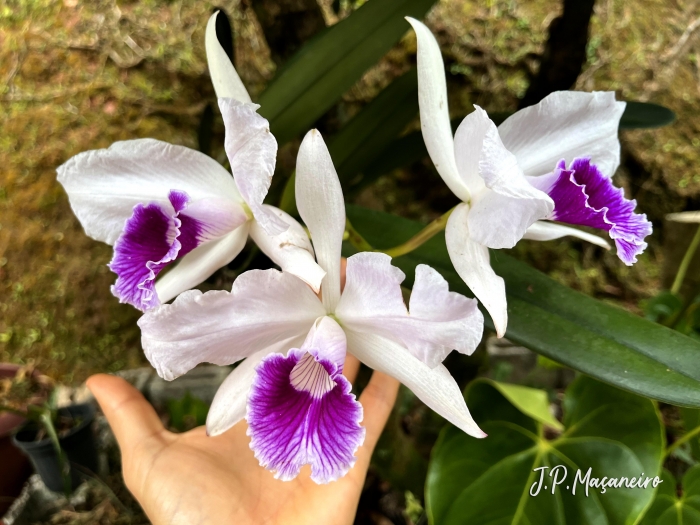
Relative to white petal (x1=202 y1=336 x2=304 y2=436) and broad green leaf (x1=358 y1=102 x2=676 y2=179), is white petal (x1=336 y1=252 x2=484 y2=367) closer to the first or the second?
white petal (x1=202 y1=336 x2=304 y2=436)

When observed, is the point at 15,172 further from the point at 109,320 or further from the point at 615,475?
the point at 615,475

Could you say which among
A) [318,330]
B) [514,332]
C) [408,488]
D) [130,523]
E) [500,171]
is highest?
[500,171]

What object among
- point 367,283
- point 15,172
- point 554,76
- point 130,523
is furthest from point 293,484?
point 15,172

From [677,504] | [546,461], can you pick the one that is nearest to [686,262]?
[677,504]

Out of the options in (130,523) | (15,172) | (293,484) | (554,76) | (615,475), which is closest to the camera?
(615,475)

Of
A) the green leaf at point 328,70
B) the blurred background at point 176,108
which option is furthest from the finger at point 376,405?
the blurred background at point 176,108

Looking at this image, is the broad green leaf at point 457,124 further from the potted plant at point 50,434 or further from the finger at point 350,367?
the potted plant at point 50,434

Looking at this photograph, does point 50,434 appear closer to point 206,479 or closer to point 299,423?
point 206,479
